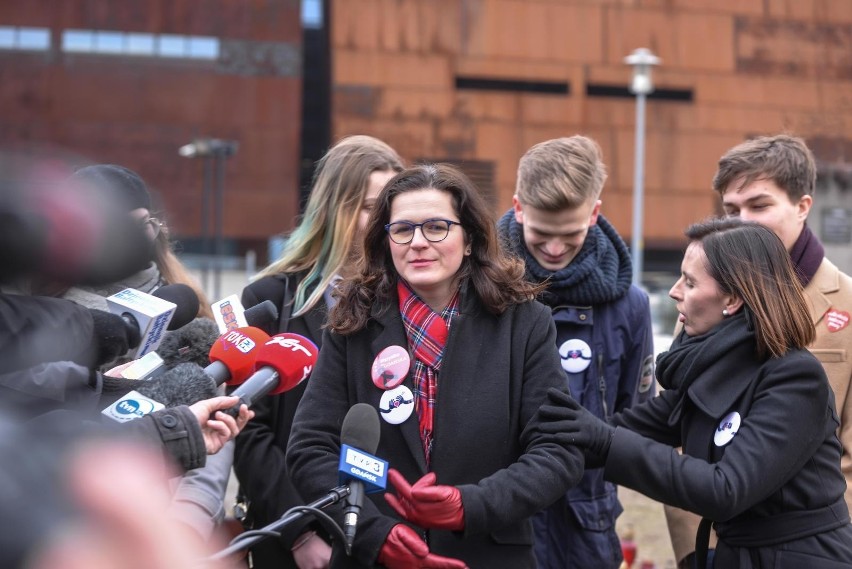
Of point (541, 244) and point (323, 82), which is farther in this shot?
point (323, 82)

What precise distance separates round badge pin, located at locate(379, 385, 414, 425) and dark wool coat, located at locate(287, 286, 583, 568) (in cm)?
2

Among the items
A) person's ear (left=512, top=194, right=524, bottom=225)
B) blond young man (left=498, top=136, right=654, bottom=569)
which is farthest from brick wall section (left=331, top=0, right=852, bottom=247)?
blond young man (left=498, top=136, right=654, bottom=569)

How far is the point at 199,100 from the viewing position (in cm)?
3331

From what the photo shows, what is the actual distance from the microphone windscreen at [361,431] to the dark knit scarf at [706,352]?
3.27ft

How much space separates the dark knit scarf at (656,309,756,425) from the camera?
2.52m

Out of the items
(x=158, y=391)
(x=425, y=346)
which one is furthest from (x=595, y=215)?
(x=158, y=391)

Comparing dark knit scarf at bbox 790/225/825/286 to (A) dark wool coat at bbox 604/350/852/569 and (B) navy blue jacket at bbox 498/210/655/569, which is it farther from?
(A) dark wool coat at bbox 604/350/852/569

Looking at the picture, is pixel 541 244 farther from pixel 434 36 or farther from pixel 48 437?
pixel 434 36

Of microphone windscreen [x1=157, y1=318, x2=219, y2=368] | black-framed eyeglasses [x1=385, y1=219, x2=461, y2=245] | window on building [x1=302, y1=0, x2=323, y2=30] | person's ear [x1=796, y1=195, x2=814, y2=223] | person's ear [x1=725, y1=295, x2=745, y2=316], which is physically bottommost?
microphone windscreen [x1=157, y1=318, x2=219, y2=368]

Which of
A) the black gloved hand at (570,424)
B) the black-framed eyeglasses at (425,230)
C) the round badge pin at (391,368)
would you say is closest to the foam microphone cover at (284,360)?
the round badge pin at (391,368)

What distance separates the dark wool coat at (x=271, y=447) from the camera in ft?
9.95

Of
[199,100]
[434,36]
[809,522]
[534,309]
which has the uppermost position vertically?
[434,36]

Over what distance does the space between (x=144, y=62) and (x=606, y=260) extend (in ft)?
104

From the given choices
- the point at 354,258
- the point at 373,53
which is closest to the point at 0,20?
the point at 373,53
